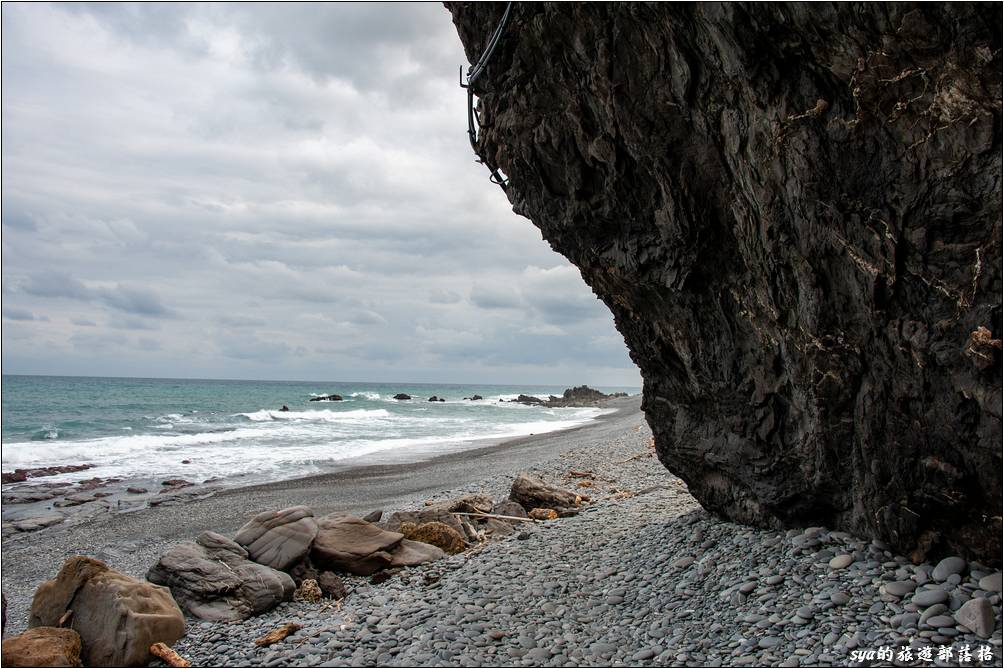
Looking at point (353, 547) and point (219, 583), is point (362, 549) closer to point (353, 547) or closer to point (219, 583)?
point (353, 547)

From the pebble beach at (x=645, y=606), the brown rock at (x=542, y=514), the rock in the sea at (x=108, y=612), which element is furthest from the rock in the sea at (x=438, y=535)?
the rock in the sea at (x=108, y=612)

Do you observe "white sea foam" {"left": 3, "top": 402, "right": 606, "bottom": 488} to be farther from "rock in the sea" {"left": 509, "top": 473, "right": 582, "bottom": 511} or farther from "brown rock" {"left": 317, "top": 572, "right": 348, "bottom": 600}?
"brown rock" {"left": 317, "top": 572, "right": 348, "bottom": 600}

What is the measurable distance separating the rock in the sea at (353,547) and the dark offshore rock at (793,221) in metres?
4.29

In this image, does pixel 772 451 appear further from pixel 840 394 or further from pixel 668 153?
pixel 668 153

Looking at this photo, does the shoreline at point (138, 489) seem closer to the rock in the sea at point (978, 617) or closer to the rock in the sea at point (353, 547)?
the rock in the sea at point (353, 547)

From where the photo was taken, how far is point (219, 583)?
7879mm

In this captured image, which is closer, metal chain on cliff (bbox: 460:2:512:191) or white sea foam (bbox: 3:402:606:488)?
metal chain on cliff (bbox: 460:2:512:191)

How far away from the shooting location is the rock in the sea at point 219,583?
7.66 meters

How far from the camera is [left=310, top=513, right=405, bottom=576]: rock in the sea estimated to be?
8.82 meters

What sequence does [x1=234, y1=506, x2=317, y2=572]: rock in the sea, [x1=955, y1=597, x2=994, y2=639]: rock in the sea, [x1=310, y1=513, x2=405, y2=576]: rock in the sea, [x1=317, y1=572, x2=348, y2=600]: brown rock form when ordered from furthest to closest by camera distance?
[x1=310, y1=513, x2=405, y2=576]: rock in the sea
[x1=234, y1=506, x2=317, y2=572]: rock in the sea
[x1=317, y1=572, x2=348, y2=600]: brown rock
[x1=955, y1=597, x2=994, y2=639]: rock in the sea

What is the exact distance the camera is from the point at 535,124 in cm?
679

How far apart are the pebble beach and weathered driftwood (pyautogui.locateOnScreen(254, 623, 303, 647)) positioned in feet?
0.24

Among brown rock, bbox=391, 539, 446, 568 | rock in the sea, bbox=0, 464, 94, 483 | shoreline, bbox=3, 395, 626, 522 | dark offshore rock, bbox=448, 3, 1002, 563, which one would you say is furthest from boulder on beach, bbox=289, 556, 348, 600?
rock in the sea, bbox=0, 464, 94, 483

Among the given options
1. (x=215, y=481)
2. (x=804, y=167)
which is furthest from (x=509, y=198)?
(x=215, y=481)
